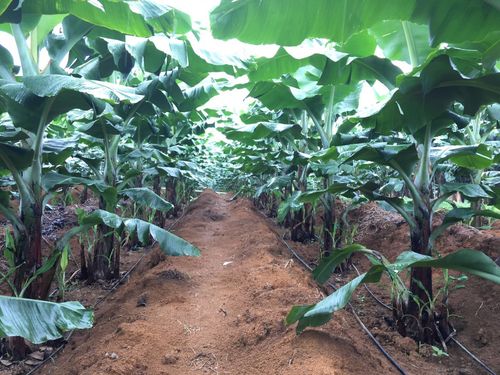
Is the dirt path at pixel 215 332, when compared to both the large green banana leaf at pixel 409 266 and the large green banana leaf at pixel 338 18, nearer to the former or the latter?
the large green banana leaf at pixel 409 266

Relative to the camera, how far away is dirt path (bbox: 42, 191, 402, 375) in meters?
2.32

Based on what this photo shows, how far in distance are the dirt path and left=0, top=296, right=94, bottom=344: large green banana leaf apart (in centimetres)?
50

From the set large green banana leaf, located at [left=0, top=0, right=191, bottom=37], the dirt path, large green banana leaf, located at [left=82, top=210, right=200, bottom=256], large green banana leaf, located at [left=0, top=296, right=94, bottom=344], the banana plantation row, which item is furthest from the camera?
large green banana leaf, located at [left=82, top=210, right=200, bottom=256]

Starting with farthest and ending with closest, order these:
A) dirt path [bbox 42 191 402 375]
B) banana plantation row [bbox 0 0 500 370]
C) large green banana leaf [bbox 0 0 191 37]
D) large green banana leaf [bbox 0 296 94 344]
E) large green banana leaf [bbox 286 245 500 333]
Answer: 1. large green banana leaf [bbox 0 0 191 37]
2. dirt path [bbox 42 191 402 375]
3. banana plantation row [bbox 0 0 500 370]
4. large green banana leaf [bbox 286 245 500 333]
5. large green banana leaf [bbox 0 296 94 344]

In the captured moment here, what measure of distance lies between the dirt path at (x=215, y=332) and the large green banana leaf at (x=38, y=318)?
1.62ft

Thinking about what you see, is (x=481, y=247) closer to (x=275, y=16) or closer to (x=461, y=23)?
(x=461, y=23)

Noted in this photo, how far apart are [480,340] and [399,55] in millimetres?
2756

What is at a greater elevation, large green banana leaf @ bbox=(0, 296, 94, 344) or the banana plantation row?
the banana plantation row

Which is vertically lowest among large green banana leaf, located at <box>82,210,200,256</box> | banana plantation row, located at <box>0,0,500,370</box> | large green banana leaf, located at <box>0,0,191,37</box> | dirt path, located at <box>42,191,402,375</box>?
dirt path, located at <box>42,191,402,375</box>

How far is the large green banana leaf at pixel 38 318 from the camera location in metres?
1.62

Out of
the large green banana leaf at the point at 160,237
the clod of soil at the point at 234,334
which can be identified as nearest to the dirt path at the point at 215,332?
the clod of soil at the point at 234,334

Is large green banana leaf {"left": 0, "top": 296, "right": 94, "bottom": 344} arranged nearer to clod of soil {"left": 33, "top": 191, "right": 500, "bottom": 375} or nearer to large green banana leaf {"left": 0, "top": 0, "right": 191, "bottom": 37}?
Result: clod of soil {"left": 33, "top": 191, "right": 500, "bottom": 375}

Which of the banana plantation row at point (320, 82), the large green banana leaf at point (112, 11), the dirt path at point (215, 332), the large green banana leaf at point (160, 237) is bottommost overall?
the dirt path at point (215, 332)

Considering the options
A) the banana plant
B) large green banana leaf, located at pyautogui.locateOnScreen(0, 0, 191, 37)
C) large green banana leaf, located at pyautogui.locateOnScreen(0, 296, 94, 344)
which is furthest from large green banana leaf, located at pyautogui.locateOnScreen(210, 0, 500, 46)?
large green banana leaf, located at pyautogui.locateOnScreen(0, 296, 94, 344)
